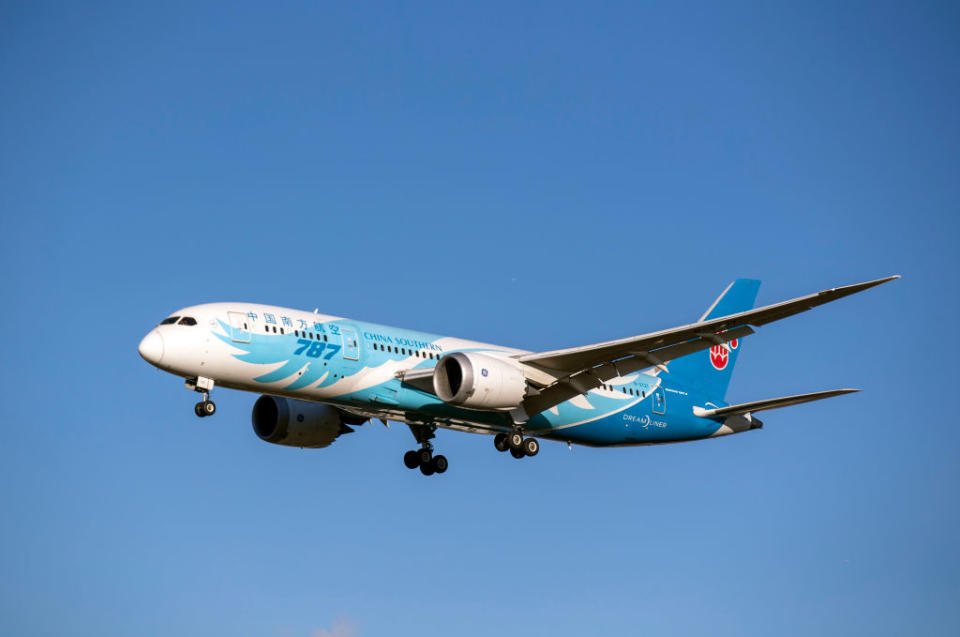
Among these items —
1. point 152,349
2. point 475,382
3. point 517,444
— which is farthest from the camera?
point 517,444

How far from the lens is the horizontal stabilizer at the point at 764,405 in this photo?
3706 centimetres

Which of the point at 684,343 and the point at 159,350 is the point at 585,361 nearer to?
the point at 684,343

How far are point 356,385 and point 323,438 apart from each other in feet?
24.6

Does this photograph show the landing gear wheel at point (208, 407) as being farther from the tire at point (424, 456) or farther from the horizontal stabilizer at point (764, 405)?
the horizontal stabilizer at point (764, 405)

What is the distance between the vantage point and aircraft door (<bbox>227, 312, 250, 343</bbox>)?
3472 centimetres

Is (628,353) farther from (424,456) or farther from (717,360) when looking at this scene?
(717,360)

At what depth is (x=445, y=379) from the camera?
3709 centimetres

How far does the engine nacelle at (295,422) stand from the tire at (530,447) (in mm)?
7607

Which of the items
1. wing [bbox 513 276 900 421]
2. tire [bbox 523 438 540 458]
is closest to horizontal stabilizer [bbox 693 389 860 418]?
wing [bbox 513 276 900 421]

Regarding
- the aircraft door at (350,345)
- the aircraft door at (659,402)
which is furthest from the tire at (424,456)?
the aircraft door at (659,402)

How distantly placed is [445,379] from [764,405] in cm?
1217

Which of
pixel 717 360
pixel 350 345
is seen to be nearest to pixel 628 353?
pixel 350 345

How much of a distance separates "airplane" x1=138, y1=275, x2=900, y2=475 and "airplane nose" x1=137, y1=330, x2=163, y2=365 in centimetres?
3

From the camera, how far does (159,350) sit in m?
33.9
